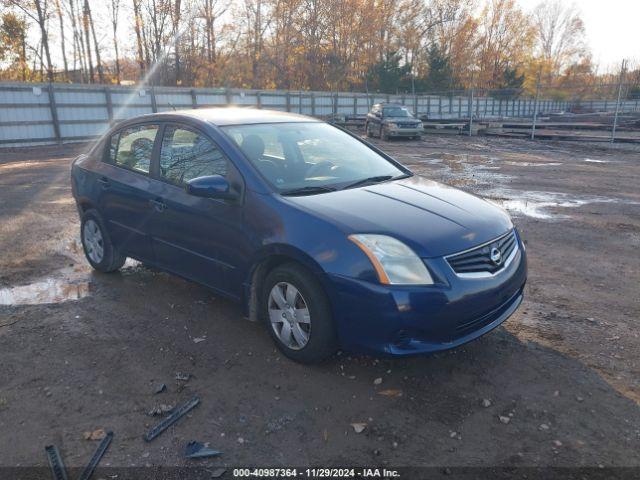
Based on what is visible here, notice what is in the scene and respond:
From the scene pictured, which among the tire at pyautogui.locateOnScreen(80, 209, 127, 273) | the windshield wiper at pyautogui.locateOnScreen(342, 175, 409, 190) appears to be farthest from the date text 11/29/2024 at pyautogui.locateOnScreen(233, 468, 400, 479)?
the tire at pyautogui.locateOnScreen(80, 209, 127, 273)

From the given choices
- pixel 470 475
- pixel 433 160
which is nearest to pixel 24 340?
pixel 470 475

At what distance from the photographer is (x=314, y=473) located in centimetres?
250

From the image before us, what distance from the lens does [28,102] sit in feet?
64.8

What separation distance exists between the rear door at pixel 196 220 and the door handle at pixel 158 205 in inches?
0.6

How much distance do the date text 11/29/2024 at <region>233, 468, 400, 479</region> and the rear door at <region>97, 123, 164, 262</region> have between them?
256 cm

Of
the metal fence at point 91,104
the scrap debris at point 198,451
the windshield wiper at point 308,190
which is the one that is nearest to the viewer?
the scrap debris at point 198,451

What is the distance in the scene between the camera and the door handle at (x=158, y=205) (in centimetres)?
421

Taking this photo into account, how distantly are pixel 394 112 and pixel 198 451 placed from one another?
2258 centimetres

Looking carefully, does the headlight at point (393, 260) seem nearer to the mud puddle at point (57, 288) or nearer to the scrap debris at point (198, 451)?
the scrap debris at point (198, 451)

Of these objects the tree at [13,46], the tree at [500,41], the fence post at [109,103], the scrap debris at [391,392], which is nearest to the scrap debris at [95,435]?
the scrap debris at [391,392]

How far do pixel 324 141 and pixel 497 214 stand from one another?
5.52 feet

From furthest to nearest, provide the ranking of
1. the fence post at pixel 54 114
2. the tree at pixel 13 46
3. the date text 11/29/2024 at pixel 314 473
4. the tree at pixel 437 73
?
the tree at pixel 437 73 < the tree at pixel 13 46 < the fence post at pixel 54 114 < the date text 11/29/2024 at pixel 314 473

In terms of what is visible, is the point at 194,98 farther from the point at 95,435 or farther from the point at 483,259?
the point at 95,435

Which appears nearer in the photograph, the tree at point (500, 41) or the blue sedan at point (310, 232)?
the blue sedan at point (310, 232)
